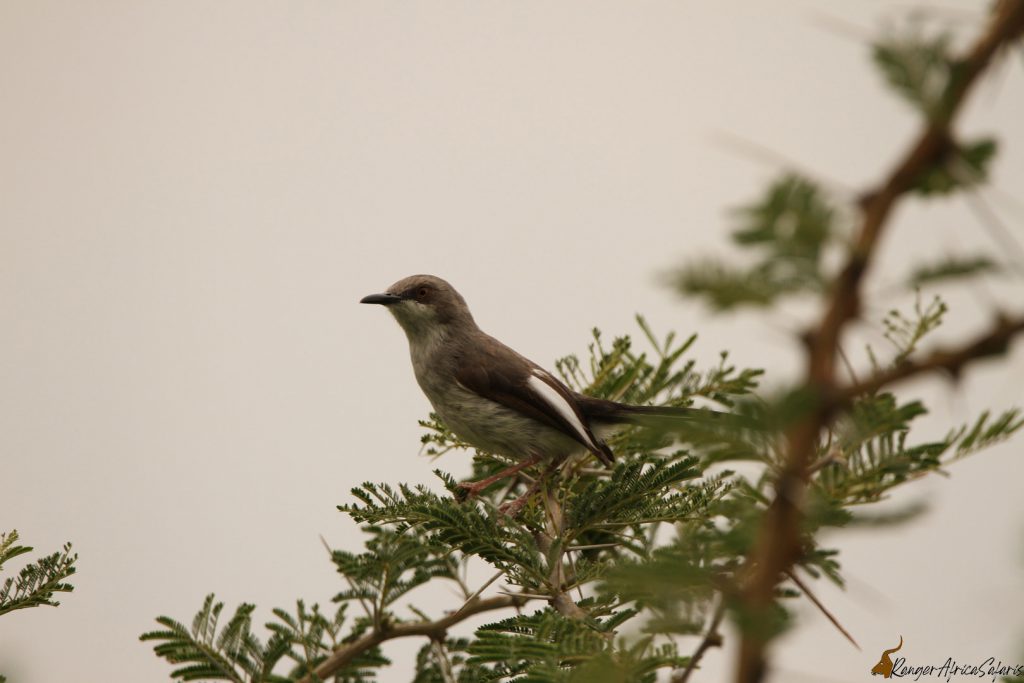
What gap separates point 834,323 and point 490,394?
5.12 meters

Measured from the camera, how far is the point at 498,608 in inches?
148

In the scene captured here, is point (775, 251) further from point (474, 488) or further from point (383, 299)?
point (383, 299)

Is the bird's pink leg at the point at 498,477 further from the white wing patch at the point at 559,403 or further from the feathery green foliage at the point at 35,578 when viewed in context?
the feathery green foliage at the point at 35,578

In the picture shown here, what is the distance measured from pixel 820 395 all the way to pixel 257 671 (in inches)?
120

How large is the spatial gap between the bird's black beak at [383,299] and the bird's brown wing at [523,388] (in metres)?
0.69

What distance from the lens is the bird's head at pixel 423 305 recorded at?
21.9 ft

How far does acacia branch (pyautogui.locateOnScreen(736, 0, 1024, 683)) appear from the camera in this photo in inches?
33.0

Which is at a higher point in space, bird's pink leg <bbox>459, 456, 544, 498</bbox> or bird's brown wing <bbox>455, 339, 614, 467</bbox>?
bird's brown wing <bbox>455, 339, 614, 467</bbox>

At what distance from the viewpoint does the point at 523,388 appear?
19.6 ft

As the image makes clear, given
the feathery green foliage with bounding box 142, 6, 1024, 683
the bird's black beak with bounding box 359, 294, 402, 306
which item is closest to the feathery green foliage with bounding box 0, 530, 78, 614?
the feathery green foliage with bounding box 142, 6, 1024, 683

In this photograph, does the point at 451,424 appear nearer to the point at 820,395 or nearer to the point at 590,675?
the point at 590,675

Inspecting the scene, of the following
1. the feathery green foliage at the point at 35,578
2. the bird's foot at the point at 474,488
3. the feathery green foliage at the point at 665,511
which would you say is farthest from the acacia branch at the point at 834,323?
the bird's foot at the point at 474,488

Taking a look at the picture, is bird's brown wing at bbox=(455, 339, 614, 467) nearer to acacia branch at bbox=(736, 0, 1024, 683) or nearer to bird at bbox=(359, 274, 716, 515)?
bird at bbox=(359, 274, 716, 515)

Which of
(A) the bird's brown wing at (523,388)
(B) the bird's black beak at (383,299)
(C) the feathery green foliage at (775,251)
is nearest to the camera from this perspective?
(C) the feathery green foliage at (775,251)
